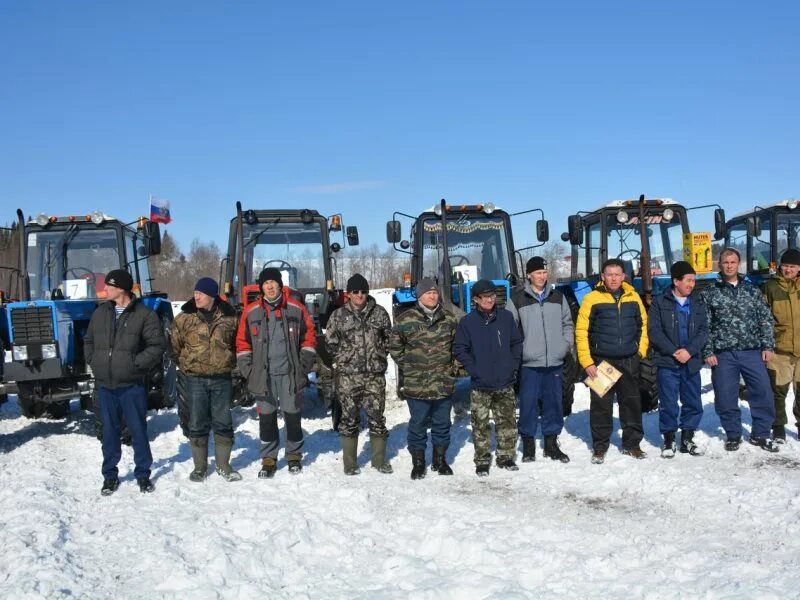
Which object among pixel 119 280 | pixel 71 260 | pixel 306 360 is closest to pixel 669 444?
pixel 306 360

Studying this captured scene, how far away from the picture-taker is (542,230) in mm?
8766

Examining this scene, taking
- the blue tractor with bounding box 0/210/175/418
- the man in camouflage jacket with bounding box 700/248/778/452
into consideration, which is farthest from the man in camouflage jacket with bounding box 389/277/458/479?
the blue tractor with bounding box 0/210/175/418

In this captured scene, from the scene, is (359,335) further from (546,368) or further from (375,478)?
(546,368)

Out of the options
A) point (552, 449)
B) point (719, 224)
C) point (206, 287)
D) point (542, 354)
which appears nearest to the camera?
point (206, 287)

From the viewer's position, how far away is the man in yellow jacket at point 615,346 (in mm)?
5836

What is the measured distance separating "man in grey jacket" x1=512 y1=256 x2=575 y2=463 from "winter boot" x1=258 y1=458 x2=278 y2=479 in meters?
2.14

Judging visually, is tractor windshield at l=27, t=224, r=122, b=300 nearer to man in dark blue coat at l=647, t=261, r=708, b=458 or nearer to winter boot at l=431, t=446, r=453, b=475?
winter boot at l=431, t=446, r=453, b=475

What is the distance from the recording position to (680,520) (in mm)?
4387

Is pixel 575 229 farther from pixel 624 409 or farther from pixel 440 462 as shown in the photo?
pixel 440 462

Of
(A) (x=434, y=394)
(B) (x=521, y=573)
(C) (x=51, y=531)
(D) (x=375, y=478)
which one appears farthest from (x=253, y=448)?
(B) (x=521, y=573)

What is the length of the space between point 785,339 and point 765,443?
3.09 feet

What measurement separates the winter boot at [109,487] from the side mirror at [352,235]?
4.37 m

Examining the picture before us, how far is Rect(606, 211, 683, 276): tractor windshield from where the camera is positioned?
8.99 metres

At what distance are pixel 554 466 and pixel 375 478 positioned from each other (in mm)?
→ 1507
